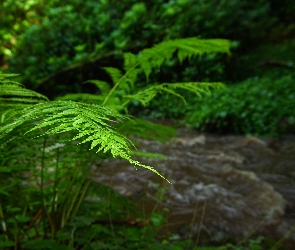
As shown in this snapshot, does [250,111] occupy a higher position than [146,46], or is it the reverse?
[146,46]

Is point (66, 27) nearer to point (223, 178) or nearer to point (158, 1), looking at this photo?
point (158, 1)

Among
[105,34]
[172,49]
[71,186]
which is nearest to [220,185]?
[172,49]

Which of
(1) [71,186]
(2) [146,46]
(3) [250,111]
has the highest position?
(2) [146,46]

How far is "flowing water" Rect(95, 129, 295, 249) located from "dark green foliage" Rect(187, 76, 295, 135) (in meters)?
0.32

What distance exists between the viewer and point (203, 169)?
394 centimetres

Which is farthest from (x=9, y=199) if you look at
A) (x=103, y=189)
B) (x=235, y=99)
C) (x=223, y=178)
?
(x=235, y=99)

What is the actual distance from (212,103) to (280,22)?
179 inches

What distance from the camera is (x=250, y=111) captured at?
553cm

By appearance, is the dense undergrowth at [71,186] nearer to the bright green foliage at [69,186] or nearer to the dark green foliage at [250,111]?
the bright green foliage at [69,186]

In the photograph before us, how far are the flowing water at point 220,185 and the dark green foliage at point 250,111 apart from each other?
1.04 ft

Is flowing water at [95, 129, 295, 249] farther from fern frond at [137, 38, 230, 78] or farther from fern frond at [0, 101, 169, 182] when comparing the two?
fern frond at [0, 101, 169, 182]

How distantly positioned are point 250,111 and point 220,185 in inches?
92.2

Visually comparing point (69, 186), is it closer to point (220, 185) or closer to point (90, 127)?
point (90, 127)

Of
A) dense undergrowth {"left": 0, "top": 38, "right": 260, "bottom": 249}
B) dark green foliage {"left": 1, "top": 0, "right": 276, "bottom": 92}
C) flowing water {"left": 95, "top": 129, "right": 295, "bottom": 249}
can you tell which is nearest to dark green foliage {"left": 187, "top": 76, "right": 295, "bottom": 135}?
flowing water {"left": 95, "top": 129, "right": 295, "bottom": 249}
